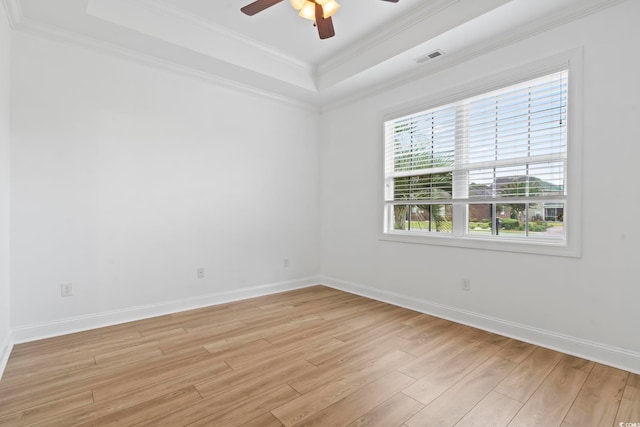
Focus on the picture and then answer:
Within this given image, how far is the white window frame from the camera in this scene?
96.0 inches

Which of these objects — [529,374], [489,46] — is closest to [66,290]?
[529,374]

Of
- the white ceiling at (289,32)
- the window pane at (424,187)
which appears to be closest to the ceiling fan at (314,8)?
the white ceiling at (289,32)

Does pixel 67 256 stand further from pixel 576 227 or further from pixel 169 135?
pixel 576 227

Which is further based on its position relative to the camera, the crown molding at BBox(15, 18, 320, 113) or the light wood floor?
the crown molding at BBox(15, 18, 320, 113)

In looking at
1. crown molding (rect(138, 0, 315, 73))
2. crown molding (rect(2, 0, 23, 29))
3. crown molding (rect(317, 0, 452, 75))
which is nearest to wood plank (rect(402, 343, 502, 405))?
crown molding (rect(317, 0, 452, 75))

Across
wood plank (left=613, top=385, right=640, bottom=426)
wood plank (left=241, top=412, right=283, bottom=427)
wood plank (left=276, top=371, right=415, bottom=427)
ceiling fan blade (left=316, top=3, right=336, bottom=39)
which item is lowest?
wood plank (left=241, top=412, right=283, bottom=427)

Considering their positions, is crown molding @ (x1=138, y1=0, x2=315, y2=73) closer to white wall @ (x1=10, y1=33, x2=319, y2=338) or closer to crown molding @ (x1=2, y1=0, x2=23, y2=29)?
white wall @ (x1=10, y1=33, x2=319, y2=338)

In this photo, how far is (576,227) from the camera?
244 cm

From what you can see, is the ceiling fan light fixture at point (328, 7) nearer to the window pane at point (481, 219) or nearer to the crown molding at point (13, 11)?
the window pane at point (481, 219)

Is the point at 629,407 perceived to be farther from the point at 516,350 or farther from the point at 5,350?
the point at 5,350

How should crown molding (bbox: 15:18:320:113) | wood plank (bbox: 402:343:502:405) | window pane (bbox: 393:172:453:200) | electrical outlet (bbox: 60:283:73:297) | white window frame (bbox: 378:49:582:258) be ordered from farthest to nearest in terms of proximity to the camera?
Result: window pane (bbox: 393:172:453:200) → electrical outlet (bbox: 60:283:73:297) → crown molding (bbox: 15:18:320:113) → white window frame (bbox: 378:49:582:258) → wood plank (bbox: 402:343:502:405)

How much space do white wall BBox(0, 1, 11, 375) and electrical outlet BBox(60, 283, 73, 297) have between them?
0.35 meters

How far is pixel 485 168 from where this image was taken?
3053mm

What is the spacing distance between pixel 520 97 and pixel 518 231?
121 centimetres
